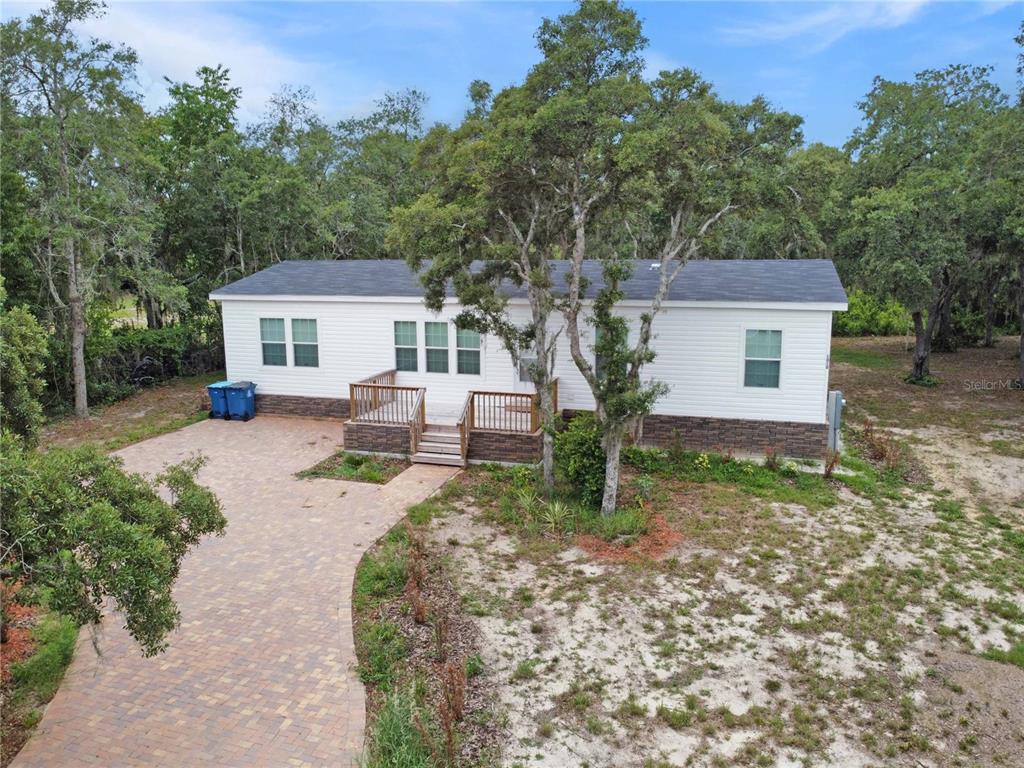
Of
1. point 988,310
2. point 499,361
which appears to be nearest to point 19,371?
point 499,361

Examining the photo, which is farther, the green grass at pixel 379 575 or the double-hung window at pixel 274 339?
the double-hung window at pixel 274 339

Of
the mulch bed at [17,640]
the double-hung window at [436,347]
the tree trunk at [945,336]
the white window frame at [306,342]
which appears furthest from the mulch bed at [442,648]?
the tree trunk at [945,336]

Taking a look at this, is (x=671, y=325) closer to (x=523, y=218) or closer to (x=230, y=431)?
(x=523, y=218)

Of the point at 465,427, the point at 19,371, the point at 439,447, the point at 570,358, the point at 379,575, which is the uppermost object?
the point at 19,371

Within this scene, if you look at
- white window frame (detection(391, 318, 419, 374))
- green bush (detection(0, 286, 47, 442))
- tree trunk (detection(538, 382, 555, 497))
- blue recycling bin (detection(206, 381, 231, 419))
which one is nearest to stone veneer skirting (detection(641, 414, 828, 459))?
tree trunk (detection(538, 382, 555, 497))

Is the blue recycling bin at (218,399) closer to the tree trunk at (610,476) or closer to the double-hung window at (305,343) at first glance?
the double-hung window at (305,343)

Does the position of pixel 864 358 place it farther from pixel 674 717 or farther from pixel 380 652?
pixel 380 652

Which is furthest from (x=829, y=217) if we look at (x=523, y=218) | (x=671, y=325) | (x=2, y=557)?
(x=2, y=557)
